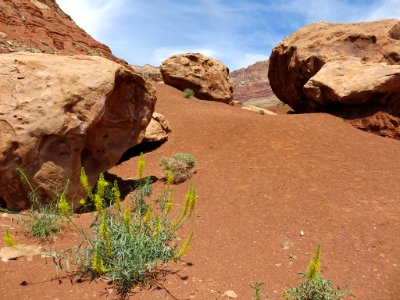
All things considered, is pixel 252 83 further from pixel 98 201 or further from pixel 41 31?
pixel 98 201

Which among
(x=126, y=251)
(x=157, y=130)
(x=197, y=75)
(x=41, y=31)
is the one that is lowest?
(x=126, y=251)

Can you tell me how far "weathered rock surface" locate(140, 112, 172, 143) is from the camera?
10062 millimetres

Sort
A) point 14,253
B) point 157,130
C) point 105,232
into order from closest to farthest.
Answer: point 105,232, point 14,253, point 157,130

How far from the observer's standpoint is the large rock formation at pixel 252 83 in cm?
10144

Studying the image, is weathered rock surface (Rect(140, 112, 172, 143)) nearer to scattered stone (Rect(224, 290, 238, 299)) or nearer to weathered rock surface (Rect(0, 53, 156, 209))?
weathered rock surface (Rect(0, 53, 156, 209))

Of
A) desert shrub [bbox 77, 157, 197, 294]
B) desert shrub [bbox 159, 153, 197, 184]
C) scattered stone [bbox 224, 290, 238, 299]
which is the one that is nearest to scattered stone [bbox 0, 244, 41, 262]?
desert shrub [bbox 77, 157, 197, 294]

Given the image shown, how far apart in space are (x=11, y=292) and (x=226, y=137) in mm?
7042

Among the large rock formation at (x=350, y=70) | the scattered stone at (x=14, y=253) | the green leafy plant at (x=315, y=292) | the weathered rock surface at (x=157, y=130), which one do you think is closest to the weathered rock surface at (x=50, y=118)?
the scattered stone at (x=14, y=253)

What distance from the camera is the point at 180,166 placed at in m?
7.87

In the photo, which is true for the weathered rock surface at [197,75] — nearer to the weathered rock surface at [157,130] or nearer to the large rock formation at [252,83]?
the weathered rock surface at [157,130]

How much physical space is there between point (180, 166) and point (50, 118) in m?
3.17

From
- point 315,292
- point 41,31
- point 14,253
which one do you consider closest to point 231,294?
point 315,292

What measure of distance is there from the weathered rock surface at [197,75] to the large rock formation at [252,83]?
244 feet

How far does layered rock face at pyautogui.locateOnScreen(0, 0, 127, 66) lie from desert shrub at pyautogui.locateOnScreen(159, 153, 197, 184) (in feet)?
38.5
